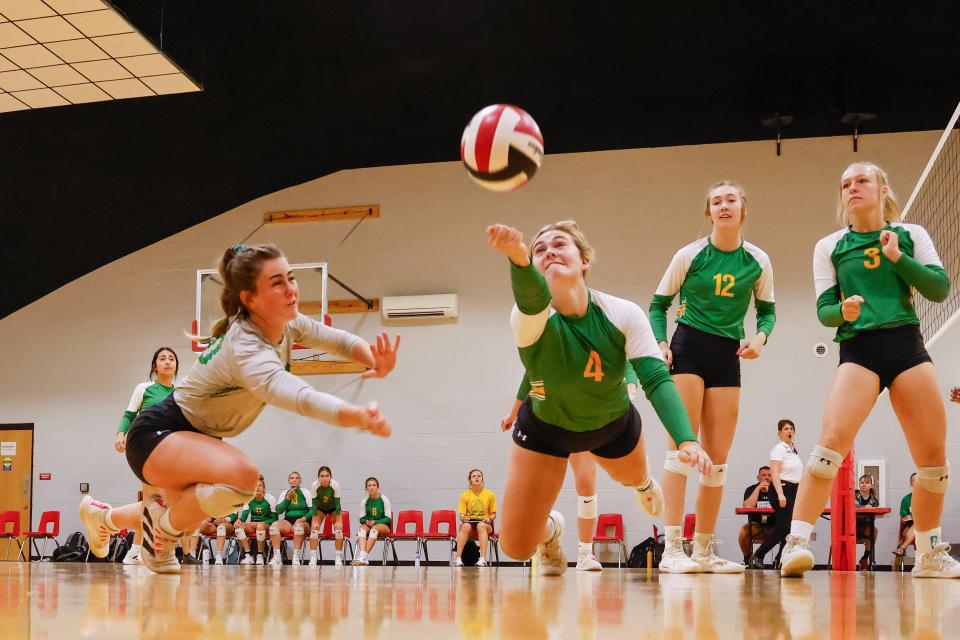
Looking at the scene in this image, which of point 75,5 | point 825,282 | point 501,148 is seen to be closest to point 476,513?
point 75,5

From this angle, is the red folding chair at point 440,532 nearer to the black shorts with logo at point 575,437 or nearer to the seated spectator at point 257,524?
the seated spectator at point 257,524

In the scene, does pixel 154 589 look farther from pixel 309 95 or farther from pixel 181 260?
pixel 181 260

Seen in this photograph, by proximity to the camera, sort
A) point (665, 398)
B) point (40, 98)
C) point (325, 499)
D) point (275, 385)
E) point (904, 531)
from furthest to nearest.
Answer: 1. point (325, 499)
2. point (904, 531)
3. point (40, 98)
4. point (665, 398)
5. point (275, 385)

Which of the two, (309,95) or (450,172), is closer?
(309,95)

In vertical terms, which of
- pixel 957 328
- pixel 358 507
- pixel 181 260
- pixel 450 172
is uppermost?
pixel 450 172

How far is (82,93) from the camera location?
34.2 ft

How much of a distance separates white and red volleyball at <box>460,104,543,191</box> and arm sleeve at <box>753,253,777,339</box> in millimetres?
1899

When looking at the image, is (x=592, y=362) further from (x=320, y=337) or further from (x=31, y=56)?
(x=31, y=56)

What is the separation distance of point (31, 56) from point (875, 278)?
8.28m

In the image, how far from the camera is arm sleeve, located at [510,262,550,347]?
321cm

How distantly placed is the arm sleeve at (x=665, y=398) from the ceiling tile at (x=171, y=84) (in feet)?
25.8

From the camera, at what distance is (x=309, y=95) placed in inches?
482

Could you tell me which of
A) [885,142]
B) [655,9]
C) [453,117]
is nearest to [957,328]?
[885,142]

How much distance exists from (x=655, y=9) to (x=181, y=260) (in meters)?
8.76
